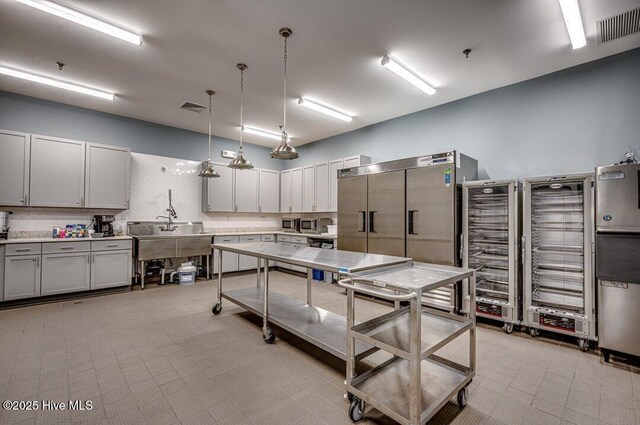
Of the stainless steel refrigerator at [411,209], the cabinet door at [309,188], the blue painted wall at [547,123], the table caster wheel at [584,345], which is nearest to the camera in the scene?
the table caster wheel at [584,345]

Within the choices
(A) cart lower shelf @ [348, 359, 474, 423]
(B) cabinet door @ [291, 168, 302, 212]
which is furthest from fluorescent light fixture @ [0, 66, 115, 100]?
(A) cart lower shelf @ [348, 359, 474, 423]

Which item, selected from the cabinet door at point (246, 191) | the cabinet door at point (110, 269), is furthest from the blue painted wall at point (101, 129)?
the cabinet door at point (110, 269)

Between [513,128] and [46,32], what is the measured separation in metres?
6.19

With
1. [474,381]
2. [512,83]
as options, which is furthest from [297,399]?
[512,83]

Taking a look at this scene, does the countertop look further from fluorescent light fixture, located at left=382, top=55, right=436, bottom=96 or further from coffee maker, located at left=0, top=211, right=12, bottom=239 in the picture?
fluorescent light fixture, located at left=382, top=55, right=436, bottom=96

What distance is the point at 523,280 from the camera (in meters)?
3.54

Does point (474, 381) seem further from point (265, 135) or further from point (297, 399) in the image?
point (265, 135)

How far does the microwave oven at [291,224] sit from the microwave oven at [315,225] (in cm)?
30

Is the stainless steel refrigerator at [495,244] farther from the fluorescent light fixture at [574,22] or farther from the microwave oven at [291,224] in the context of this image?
the microwave oven at [291,224]

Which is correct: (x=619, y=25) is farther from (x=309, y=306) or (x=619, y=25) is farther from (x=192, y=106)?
(x=192, y=106)

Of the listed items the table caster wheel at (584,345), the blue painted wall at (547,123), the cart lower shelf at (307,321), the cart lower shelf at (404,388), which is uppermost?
the blue painted wall at (547,123)

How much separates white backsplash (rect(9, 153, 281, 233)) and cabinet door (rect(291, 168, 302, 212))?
1.48 metres

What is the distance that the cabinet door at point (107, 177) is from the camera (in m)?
5.20

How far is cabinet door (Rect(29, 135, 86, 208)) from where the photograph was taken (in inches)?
186
